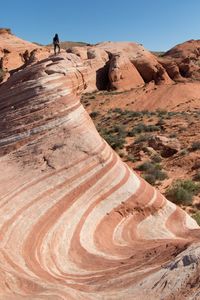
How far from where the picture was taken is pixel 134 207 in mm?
9141

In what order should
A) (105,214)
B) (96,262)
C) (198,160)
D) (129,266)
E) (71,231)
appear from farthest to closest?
(198,160) < (105,214) < (71,231) < (96,262) < (129,266)

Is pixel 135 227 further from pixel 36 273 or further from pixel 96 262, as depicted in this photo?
pixel 36 273

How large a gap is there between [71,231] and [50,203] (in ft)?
2.24

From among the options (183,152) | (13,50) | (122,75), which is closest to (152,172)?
(183,152)

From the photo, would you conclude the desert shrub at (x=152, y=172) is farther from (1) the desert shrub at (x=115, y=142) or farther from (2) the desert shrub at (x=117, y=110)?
(2) the desert shrub at (x=117, y=110)

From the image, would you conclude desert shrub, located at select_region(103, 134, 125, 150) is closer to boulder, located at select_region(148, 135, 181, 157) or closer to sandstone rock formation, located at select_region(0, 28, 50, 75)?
boulder, located at select_region(148, 135, 181, 157)

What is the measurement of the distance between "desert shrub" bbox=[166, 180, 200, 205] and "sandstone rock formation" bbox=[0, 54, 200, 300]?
628 centimetres

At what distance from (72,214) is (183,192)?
9.27 metres

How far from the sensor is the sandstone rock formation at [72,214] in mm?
5039

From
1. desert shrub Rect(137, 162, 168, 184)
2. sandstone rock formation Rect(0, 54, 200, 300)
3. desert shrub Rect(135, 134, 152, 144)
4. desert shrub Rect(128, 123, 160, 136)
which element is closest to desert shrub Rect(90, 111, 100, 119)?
desert shrub Rect(128, 123, 160, 136)

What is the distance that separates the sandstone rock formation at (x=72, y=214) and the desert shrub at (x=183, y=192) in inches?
247

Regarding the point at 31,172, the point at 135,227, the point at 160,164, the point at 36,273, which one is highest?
the point at 31,172

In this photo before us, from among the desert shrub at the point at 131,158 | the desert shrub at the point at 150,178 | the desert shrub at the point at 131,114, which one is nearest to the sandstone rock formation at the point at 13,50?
the desert shrub at the point at 131,114

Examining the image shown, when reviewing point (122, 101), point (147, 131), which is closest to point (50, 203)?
point (147, 131)
